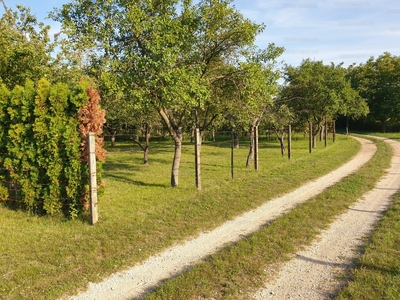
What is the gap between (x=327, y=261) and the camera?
4.91m

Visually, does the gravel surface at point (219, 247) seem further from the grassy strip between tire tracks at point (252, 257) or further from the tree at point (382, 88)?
the tree at point (382, 88)

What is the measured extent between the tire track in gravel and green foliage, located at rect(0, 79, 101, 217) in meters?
4.89

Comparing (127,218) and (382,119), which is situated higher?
(382,119)

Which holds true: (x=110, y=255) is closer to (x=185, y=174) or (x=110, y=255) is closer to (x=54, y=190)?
(x=54, y=190)

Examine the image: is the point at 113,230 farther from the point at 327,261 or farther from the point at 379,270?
the point at 379,270

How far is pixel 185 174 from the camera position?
13898 millimetres

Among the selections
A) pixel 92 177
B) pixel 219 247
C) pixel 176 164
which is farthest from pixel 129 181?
pixel 219 247

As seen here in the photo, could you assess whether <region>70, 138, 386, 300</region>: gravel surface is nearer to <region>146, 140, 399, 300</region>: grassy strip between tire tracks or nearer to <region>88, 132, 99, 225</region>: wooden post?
<region>146, 140, 399, 300</region>: grassy strip between tire tracks

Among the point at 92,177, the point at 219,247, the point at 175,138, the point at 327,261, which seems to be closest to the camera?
the point at 327,261

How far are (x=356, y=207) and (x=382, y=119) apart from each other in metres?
46.8

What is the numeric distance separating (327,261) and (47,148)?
6276mm

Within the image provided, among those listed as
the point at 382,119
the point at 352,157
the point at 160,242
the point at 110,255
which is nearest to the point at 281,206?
the point at 160,242

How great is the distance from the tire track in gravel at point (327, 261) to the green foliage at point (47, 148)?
4888 millimetres

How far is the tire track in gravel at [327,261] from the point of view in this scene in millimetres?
4066
